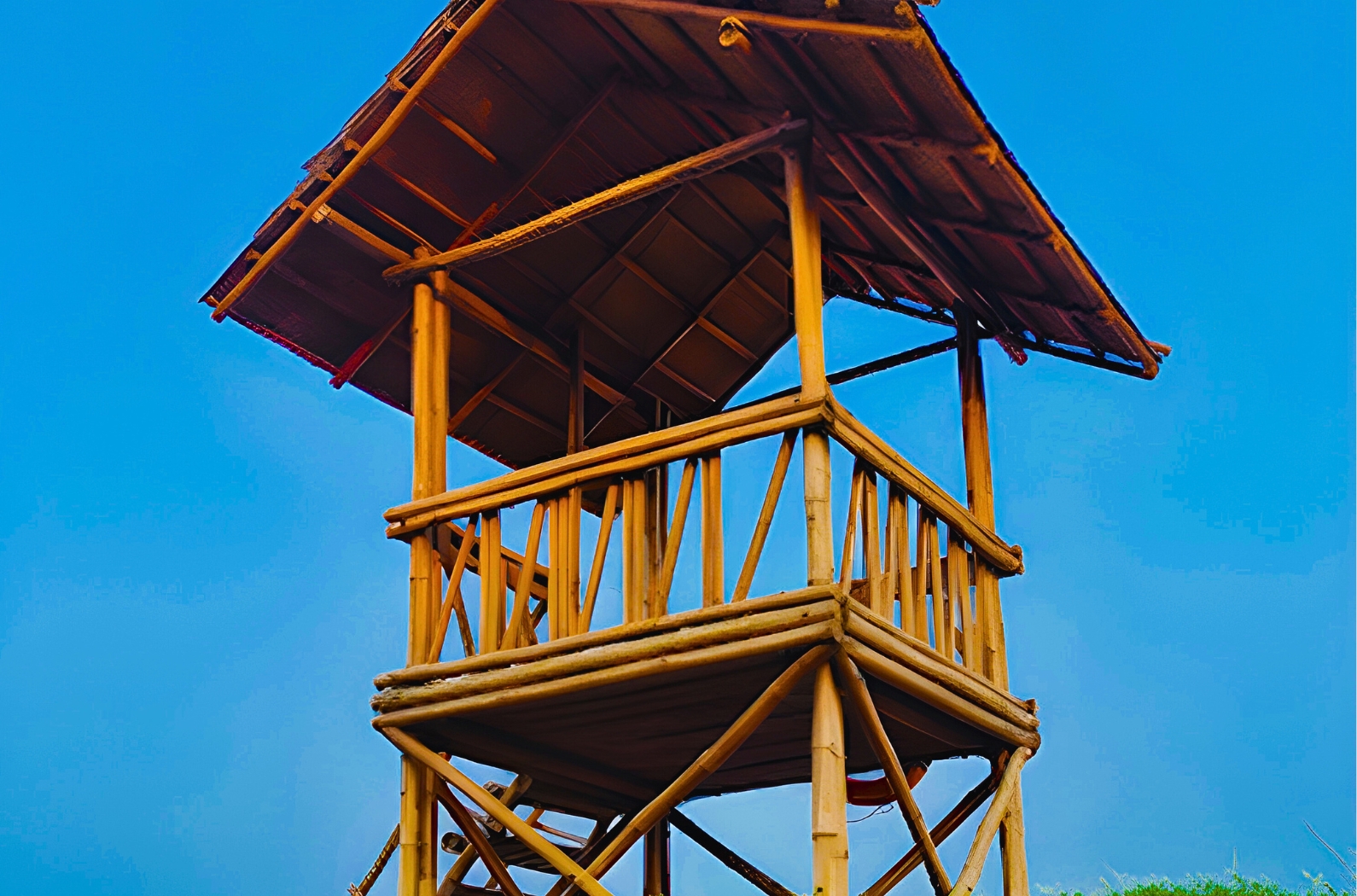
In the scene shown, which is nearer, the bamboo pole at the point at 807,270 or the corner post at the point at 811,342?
the corner post at the point at 811,342

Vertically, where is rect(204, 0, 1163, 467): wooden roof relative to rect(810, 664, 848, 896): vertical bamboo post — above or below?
above

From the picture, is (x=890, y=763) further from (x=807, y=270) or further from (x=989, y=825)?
(x=807, y=270)

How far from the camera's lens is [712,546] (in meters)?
7.09

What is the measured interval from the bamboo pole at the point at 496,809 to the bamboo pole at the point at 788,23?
4.24 metres

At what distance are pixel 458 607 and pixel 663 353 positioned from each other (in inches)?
142

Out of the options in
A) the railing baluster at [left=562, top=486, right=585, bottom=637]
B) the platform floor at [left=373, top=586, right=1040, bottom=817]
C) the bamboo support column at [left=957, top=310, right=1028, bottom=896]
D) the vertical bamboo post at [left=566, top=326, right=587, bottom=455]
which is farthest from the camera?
the vertical bamboo post at [left=566, top=326, right=587, bottom=455]

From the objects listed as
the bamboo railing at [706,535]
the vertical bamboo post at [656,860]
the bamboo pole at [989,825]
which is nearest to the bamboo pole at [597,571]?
the bamboo railing at [706,535]

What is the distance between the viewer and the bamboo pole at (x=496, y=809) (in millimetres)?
7348

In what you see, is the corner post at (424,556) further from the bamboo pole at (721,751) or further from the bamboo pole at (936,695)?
the bamboo pole at (936,695)

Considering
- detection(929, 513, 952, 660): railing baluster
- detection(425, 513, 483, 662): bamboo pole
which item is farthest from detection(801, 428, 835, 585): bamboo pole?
detection(425, 513, 483, 662): bamboo pole

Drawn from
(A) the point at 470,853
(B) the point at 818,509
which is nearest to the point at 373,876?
(A) the point at 470,853

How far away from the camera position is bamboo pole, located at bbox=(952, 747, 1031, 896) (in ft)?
24.9

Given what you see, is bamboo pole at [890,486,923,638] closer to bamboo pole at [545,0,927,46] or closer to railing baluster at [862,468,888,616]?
railing baluster at [862,468,888,616]

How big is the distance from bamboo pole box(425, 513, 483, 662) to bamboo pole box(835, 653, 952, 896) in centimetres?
242
